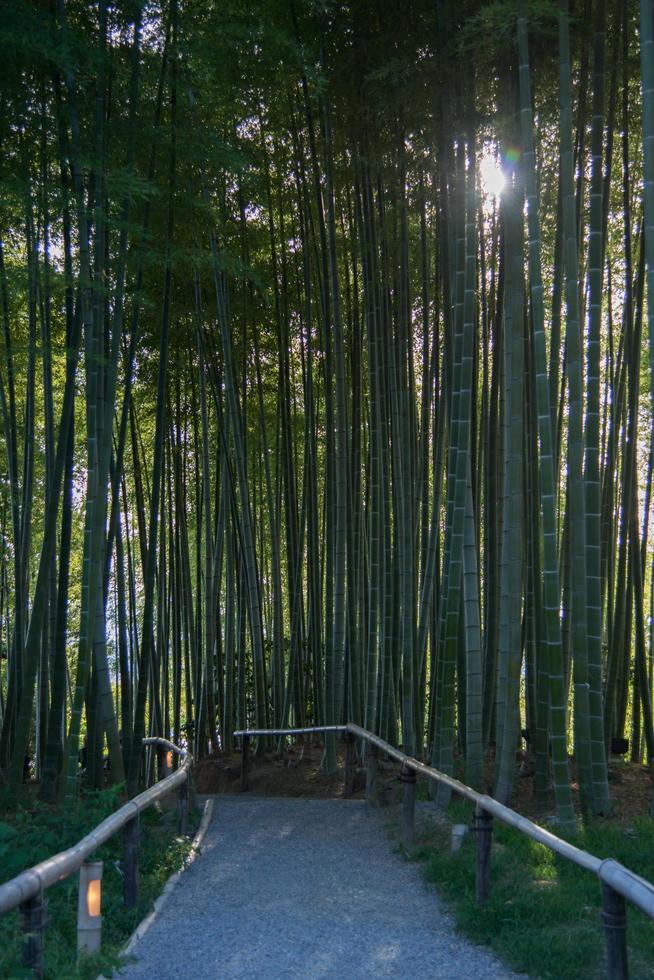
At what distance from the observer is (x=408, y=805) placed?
456 cm

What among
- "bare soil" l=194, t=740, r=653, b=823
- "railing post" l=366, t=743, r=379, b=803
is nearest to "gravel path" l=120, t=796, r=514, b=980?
"railing post" l=366, t=743, r=379, b=803

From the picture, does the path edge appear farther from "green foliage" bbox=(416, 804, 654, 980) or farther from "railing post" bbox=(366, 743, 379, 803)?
"green foliage" bbox=(416, 804, 654, 980)

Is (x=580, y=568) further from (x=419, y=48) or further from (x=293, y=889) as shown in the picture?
(x=419, y=48)

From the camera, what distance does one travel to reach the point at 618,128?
596 centimetres

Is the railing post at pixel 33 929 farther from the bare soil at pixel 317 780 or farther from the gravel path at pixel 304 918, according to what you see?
the bare soil at pixel 317 780

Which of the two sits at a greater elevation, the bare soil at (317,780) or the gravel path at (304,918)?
the gravel path at (304,918)

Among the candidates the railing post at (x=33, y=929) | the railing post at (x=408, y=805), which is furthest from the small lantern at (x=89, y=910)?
the railing post at (x=408, y=805)

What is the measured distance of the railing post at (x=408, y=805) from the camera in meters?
4.50

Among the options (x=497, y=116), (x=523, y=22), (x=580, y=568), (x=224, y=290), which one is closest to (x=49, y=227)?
(x=224, y=290)

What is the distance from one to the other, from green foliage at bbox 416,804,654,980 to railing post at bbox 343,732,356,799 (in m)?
1.82

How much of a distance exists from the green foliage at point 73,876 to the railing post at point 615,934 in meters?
1.32

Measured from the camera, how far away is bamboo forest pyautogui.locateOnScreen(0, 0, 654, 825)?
4688mm

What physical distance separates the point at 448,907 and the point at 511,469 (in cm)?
212

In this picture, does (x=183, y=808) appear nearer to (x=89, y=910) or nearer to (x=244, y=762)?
(x=89, y=910)
